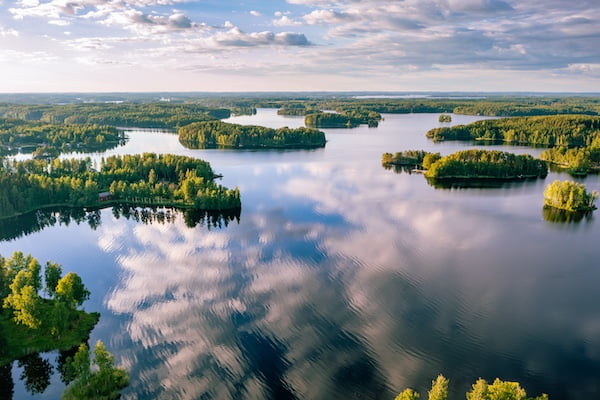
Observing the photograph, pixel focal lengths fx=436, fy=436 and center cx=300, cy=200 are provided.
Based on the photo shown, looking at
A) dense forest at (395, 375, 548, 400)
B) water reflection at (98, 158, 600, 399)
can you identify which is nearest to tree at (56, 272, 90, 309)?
water reflection at (98, 158, 600, 399)

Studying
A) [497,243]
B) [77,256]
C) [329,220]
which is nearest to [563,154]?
[497,243]

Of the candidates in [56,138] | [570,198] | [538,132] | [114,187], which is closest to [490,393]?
[570,198]

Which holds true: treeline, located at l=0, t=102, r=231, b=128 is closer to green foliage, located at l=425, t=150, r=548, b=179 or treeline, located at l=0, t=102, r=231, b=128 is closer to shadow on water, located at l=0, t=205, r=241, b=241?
shadow on water, located at l=0, t=205, r=241, b=241

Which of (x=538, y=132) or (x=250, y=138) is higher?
(x=538, y=132)

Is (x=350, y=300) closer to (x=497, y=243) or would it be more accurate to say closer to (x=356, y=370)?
(x=356, y=370)

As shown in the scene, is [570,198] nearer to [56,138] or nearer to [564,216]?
[564,216]

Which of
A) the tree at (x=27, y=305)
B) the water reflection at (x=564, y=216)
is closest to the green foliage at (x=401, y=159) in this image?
the water reflection at (x=564, y=216)
